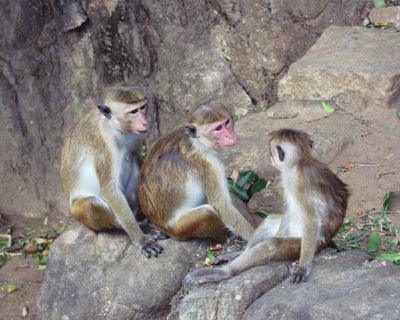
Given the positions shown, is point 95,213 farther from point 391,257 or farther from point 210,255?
point 391,257

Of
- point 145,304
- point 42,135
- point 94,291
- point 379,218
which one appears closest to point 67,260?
point 94,291

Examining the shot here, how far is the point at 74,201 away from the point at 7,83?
466 centimetres

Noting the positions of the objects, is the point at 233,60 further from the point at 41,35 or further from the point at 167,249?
the point at 167,249

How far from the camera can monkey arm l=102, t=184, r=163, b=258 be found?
8055mm

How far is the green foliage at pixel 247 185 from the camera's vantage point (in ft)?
30.3

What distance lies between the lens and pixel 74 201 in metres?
8.44

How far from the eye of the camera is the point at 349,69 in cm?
1079

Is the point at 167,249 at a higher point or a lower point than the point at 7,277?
higher

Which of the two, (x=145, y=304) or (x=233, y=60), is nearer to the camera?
(x=145, y=304)

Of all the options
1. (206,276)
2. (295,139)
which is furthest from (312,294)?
(295,139)

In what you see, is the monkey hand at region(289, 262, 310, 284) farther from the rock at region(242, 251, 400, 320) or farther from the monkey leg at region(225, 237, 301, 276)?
the monkey leg at region(225, 237, 301, 276)

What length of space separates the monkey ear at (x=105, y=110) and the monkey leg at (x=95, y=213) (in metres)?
0.88

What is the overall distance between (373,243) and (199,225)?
1781 mm

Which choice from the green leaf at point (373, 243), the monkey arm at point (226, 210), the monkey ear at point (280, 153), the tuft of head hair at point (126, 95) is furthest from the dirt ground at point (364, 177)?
the tuft of head hair at point (126, 95)
